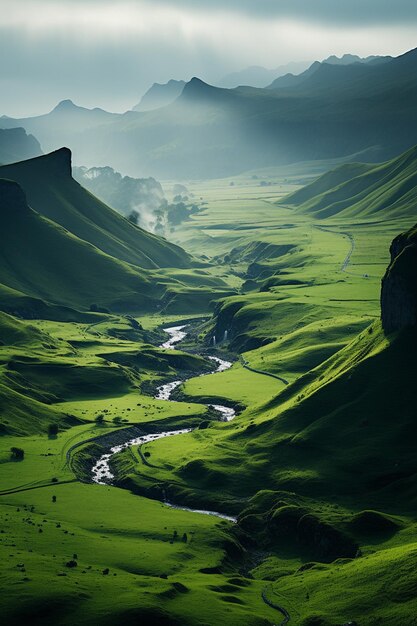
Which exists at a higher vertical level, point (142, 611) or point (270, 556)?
point (270, 556)

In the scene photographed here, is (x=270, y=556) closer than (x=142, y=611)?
No

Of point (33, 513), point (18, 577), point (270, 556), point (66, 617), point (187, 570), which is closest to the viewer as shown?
point (66, 617)

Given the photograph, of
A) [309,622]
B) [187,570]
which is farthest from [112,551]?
[309,622]

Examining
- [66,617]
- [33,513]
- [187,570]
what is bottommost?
[66,617]

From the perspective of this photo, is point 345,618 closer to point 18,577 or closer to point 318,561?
point 318,561

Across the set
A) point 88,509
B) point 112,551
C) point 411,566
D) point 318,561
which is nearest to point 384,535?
point 318,561

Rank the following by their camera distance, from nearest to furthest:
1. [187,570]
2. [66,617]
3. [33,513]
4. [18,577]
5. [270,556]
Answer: [66,617], [18,577], [187,570], [270,556], [33,513]

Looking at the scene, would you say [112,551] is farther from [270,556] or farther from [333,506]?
[333,506]

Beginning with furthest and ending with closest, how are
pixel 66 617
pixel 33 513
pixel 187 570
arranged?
pixel 33 513
pixel 187 570
pixel 66 617

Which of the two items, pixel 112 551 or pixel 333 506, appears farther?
pixel 333 506
